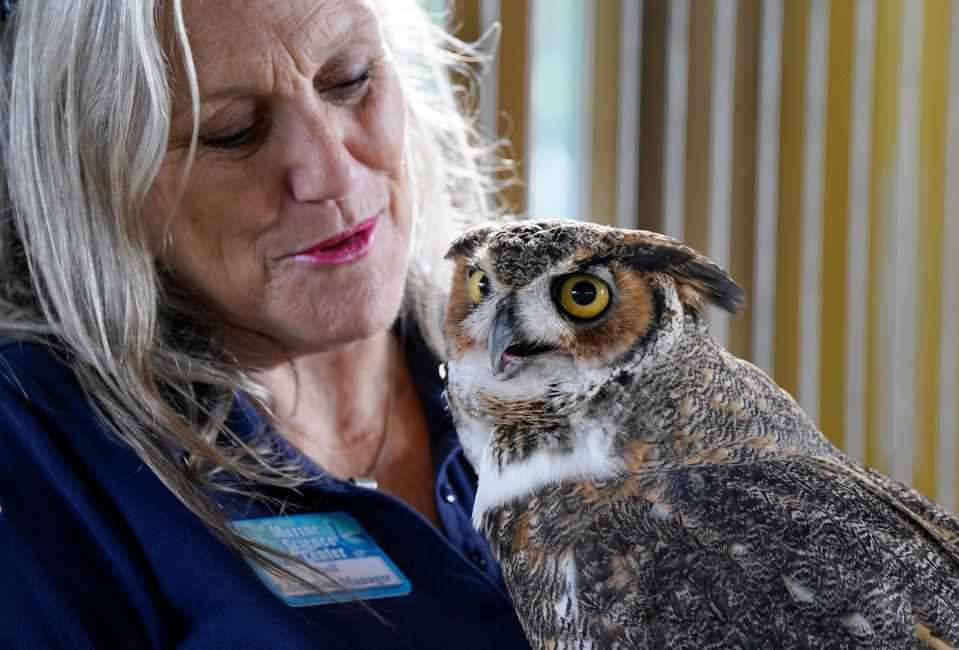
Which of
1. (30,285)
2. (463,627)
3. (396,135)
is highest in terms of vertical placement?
(396,135)

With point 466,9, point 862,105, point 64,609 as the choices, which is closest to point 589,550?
point 64,609

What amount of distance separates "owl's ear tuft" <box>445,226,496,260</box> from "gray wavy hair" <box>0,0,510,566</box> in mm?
352

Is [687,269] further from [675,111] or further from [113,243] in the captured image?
[675,111]

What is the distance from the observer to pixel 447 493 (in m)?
1.40

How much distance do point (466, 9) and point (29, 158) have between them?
1164mm

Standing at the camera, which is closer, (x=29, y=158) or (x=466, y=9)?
(x=29, y=158)

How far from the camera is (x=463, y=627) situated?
3.95 ft

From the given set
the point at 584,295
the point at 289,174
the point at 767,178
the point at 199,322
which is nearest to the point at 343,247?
the point at 289,174

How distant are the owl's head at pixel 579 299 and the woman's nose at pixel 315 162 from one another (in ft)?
0.99

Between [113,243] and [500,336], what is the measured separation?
526mm

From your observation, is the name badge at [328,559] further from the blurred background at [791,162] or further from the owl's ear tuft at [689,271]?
the blurred background at [791,162]

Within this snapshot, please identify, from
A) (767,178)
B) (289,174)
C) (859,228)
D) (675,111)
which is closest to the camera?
(289,174)

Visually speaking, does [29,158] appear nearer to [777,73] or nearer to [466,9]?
[466,9]

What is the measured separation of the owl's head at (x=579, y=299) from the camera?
1.00 m
